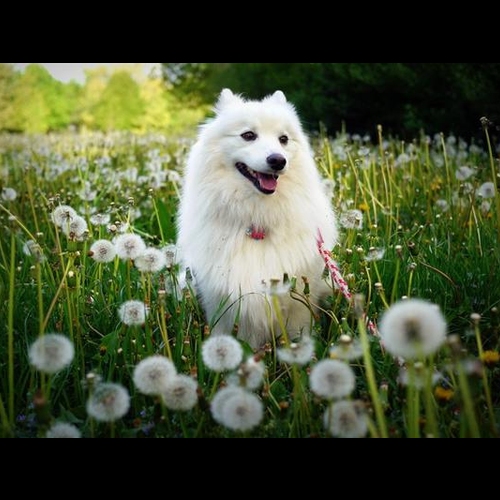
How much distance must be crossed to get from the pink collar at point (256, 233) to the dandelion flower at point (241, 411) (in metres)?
1.61

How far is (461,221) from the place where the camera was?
13.7 ft

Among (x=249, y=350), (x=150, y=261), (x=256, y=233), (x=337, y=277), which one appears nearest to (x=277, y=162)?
(x=256, y=233)

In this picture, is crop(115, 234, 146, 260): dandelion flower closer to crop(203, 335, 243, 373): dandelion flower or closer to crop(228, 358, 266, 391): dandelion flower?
crop(203, 335, 243, 373): dandelion flower

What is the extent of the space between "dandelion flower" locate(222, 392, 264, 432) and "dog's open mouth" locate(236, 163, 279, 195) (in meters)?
1.79

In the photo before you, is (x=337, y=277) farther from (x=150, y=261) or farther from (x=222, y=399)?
(x=222, y=399)

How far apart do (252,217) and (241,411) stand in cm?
176

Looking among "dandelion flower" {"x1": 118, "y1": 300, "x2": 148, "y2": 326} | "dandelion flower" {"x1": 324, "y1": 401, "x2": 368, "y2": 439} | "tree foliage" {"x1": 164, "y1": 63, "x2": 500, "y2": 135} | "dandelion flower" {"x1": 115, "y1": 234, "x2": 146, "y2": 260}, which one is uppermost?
"tree foliage" {"x1": 164, "y1": 63, "x2": 500, "y2": 135}

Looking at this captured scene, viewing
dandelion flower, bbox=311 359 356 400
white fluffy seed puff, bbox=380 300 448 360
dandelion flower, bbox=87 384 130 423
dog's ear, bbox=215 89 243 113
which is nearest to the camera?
white fluffy seed puff, bbox=380 300 448 360

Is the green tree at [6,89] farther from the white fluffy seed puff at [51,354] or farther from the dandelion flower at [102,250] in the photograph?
the white fluffy seed puff at [51,354]

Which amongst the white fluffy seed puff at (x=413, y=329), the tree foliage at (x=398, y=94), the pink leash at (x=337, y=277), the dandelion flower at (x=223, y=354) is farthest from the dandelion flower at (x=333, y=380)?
the tree foliage at (x=398, y=94)

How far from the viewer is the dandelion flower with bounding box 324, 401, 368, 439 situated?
143 cm

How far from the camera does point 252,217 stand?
311 centimetres

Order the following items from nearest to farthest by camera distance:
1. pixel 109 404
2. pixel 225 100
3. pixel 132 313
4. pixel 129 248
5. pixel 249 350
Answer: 1. pixel 109 404
2. pixel 132 313
3. pixel 249 350
4. pixel 129 248
5. pixel 225 100

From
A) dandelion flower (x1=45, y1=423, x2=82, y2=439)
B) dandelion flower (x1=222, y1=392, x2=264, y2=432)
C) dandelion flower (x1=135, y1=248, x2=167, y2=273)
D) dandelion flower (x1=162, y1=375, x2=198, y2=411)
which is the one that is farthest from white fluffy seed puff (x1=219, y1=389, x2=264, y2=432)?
dandelion flower (x1=135, y1=248, x2=167, y2=273)
